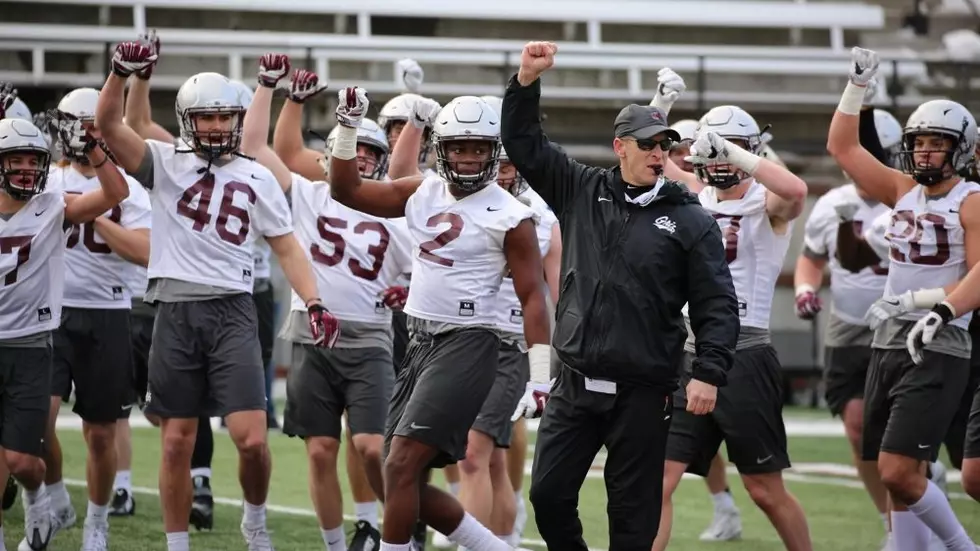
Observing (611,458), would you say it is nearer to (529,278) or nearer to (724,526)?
(529,278)

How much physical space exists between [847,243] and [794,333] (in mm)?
9679

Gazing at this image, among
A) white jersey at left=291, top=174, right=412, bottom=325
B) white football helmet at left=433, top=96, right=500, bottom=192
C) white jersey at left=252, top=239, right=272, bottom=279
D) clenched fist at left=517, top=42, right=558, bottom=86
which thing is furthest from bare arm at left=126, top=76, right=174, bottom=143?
white jersey at left=252, top=239, right=272, bottom=279

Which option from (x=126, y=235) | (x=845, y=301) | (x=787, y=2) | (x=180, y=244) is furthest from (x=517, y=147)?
(x=787, y=2)

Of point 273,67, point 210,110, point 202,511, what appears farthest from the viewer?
point 202,511

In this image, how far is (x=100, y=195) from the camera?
8219 millimetres

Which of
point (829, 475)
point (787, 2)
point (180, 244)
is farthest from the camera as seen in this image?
Answer: point (787, 2)

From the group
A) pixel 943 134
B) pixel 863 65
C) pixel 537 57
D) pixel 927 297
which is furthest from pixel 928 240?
pixel 537 57

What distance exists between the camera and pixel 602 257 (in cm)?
675

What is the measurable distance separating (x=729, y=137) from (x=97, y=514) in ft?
11.5

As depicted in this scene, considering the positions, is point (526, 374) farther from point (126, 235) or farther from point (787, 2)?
point (787, 2)

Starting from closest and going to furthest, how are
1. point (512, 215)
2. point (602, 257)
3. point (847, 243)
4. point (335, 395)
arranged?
point (602, 257) → point (512, 215) → point (335, 395) → point (847, 243)

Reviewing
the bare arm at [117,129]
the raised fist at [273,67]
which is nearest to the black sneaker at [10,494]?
the bare arm at [117,129]

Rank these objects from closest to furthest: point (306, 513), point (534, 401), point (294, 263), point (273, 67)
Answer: point (534, 401) → point (294, 263) → point (273, 67) → point (306, 513)

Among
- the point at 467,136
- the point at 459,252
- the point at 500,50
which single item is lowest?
the point at 459,252
